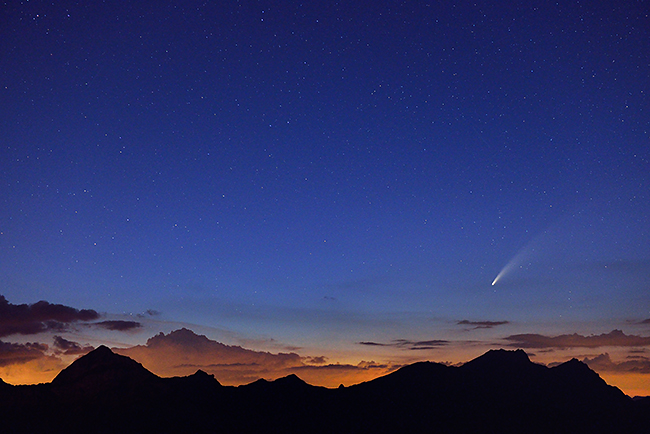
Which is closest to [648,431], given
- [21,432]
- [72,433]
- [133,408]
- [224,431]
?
[224,431]

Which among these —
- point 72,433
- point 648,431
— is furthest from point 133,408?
point 648,431

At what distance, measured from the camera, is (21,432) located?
188375 mm

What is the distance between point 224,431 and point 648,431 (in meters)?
178

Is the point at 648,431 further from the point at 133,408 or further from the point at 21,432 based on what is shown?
the point at 21,432

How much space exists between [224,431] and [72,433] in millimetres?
59305

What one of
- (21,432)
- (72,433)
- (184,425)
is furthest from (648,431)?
(21,432)

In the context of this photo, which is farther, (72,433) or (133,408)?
(133,408)

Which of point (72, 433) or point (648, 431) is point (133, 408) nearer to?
point (72, 433)

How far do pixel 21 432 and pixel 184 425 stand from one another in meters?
64.1

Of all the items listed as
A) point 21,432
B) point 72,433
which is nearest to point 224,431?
point 72,433

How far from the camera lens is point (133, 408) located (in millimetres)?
199875

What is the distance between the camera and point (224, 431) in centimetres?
19812

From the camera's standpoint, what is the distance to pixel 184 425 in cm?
19262

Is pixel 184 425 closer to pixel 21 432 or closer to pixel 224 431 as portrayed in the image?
pixel 224 431
